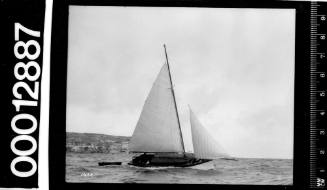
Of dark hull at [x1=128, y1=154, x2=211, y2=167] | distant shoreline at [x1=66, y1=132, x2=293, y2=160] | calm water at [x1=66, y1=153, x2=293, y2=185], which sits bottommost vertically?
calm water at [x1=66, y1=153, x2=293, y2=185]

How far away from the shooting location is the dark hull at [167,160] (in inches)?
120

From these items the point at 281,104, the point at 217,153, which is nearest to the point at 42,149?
the point at 217,153

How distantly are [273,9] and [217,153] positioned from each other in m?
1.02

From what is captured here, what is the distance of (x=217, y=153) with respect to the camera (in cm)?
300

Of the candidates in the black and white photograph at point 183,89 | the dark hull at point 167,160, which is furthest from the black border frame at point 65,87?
the dark hull at point 167,160

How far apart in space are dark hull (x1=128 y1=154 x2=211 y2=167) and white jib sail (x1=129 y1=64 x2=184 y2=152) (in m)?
0.05

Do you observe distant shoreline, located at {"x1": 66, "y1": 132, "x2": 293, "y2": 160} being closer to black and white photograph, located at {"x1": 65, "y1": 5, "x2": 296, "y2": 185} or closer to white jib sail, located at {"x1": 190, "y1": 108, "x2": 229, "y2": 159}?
black and white photograph, located at {"x1": 65, "y1": 5, "x2": 296, "y2": 185}

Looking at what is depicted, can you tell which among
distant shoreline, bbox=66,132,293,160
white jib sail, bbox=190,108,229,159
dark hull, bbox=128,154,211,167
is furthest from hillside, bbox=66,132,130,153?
white jib sail, bbox=190,108,229,159

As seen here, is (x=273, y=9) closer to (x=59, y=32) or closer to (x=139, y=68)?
(x=139, y=68)

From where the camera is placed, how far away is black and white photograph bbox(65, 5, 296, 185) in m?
3.04

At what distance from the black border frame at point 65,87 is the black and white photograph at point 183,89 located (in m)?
0.03

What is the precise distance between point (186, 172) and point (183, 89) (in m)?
0.55

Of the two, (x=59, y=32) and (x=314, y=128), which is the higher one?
(x=59, y=32)

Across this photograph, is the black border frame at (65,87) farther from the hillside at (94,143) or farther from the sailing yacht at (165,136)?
the sailing yacht at (165,136)
